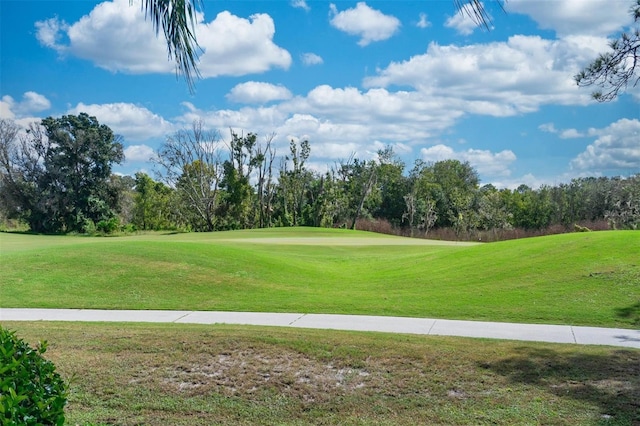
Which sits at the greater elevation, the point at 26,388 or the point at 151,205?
the point at 151,205

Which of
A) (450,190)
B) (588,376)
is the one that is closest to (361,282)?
(588,376)

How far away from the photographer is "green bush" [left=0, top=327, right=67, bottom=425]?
123 inches

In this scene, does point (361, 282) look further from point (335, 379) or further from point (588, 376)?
point (588, 376)

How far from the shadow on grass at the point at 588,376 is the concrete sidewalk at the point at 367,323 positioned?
3.75 ft

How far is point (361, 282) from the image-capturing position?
48.0 feet

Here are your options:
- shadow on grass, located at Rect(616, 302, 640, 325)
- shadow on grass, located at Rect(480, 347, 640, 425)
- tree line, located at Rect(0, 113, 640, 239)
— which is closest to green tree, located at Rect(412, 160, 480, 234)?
tree line, located at Rect(0, 113, 640, 239)

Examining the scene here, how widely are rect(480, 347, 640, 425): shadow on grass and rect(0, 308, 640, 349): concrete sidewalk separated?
114cm

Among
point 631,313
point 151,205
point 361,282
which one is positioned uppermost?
point 151,205

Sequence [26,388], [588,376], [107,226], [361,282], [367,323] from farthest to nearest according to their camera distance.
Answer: [107,226] → [361,282] → [367,323] → [588,376] → [26,388]

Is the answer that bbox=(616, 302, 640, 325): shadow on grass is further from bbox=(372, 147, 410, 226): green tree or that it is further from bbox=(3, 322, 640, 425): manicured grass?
bbox=(372, 147, 410, 226): green tree

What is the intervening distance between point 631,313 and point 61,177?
45068 millimetres

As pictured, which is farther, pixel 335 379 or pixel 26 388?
pixel 335 379

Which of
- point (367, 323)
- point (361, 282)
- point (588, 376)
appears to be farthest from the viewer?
point (361, 282)

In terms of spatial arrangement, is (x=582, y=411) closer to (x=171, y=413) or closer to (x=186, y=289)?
(x=171, y=413)
